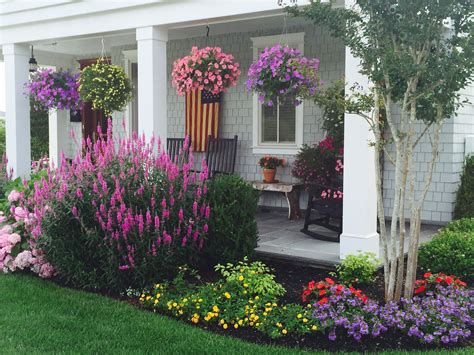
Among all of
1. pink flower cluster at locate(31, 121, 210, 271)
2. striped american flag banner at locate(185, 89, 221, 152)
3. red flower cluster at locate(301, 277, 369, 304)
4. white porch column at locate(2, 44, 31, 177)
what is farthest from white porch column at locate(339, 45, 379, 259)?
white porch column at locate(2, 44, 31, 177)

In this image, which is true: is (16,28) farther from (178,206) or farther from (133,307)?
(133,307)

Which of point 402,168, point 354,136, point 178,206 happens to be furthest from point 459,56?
point 178,206

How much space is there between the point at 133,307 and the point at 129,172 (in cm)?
124

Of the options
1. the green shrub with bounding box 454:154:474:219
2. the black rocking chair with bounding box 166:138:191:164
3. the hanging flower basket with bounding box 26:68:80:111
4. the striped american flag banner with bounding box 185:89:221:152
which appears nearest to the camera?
the green shrub with bounding box 454:154:474:219

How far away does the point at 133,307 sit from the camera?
4719mm

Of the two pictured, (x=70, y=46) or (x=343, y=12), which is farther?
(x=70, y=46)

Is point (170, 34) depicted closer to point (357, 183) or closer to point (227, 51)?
point (227, 51)

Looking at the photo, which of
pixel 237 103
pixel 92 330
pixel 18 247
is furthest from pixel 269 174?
pixel 92 330

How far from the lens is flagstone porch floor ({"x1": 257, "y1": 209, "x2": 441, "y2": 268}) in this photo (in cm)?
570

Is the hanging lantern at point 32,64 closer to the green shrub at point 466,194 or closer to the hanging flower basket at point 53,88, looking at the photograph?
the hanging flower basket at point 53,88

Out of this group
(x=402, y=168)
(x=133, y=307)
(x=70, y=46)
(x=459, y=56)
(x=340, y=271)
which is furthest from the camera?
(x=70, y=46)

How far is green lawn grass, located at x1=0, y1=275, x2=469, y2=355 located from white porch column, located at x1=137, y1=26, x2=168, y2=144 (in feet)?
8.20

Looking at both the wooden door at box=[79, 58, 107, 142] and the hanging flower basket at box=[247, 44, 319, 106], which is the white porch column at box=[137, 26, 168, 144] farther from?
the wooden door at box=[79, 58, 107, 142]

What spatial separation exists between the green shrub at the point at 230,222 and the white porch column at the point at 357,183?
2.94 ft
